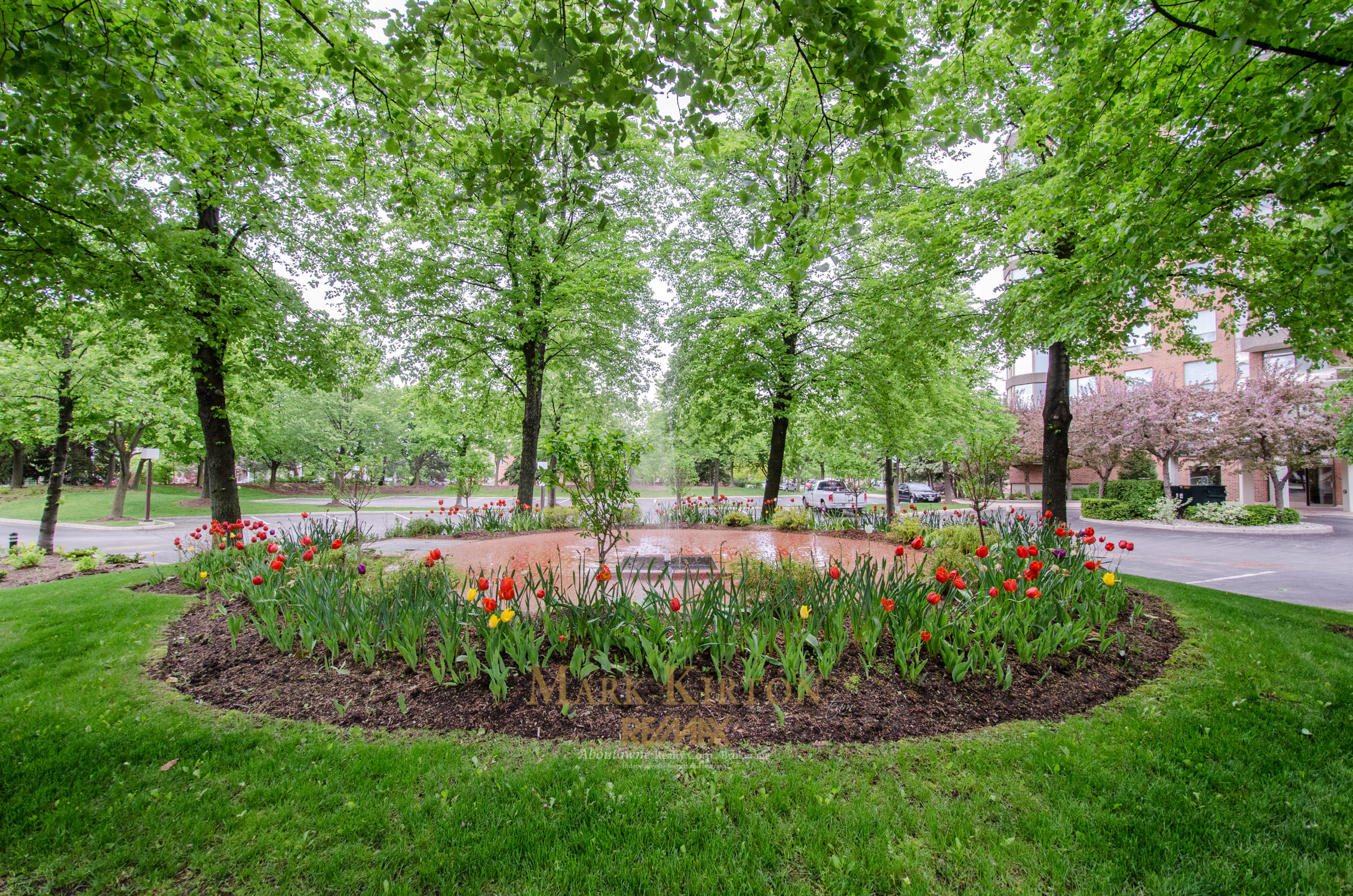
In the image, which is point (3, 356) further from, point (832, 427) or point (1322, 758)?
point (1322, 758)

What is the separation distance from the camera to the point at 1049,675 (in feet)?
12.0

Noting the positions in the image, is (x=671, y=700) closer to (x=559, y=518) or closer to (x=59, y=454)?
(x=559, y=518)

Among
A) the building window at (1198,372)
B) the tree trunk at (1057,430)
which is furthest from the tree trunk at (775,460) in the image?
the building window at (1198,372)

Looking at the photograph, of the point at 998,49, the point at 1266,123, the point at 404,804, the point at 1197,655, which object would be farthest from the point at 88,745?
the point at 998,49

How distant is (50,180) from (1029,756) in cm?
769

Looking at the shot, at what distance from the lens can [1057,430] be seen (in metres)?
8.13

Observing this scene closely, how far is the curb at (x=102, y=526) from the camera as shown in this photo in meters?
15.8

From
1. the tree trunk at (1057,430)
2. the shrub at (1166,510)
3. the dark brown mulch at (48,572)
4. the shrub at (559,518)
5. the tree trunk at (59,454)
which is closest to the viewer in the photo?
the dark brown mulch at (48,572)

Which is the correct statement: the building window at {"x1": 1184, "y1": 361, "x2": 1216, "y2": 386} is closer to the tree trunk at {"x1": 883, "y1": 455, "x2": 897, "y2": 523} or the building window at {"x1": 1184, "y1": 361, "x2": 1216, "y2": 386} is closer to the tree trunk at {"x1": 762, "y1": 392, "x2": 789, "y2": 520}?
the tree trunk at {"x1": 883, "y1": 455, "x2": 897, "y2": 523}

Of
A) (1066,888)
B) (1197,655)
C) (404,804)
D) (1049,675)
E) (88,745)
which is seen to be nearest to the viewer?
(1066,888)

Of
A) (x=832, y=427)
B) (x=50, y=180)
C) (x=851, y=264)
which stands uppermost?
(x=851, y=264)

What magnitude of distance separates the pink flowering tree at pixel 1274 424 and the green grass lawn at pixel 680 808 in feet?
69.6

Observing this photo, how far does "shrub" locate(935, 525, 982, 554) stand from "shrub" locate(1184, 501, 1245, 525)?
52.5 feet

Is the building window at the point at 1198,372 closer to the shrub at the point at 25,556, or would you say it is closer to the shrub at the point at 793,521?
the shrub at the point at 793,521
